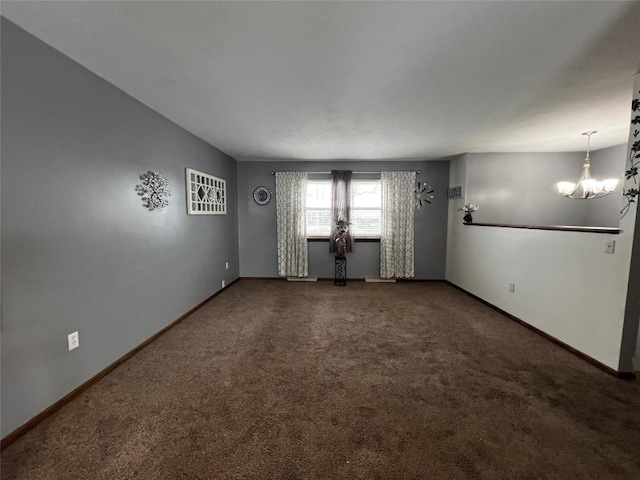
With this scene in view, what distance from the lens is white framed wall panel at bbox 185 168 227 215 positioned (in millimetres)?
3362

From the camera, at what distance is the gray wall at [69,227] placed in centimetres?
148

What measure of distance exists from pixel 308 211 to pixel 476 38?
12.9 ft

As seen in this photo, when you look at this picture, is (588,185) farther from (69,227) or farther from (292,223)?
(69,227)

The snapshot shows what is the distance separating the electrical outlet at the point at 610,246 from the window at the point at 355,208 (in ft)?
10.5

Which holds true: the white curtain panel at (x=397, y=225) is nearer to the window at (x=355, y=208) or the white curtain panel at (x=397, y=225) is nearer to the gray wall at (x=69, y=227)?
the window at (x=355, y=208)

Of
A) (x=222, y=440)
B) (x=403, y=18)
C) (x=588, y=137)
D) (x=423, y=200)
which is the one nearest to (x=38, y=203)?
(x=222, y=440)

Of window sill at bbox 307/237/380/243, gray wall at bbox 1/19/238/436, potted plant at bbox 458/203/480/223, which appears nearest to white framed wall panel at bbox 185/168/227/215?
gray wall at bbox 1/19/238/436

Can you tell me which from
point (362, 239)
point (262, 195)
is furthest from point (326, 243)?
point (262, 195)

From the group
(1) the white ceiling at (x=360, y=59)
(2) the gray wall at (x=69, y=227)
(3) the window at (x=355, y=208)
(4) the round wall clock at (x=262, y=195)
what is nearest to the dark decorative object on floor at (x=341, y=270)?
(3) the window at (x=355, y=208)

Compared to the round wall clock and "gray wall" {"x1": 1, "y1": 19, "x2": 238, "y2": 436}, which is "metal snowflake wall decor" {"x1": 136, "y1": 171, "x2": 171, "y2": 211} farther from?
the round wall clock

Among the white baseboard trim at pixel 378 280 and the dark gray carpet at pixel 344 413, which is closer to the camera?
the dark gray carpet at pixel 344 413

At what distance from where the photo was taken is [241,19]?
4.53 feet

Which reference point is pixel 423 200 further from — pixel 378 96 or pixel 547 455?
pixel 547 455

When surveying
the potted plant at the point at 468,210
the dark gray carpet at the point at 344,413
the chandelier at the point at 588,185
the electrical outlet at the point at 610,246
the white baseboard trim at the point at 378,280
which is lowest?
the dark gray carpet at the point at 344,413
